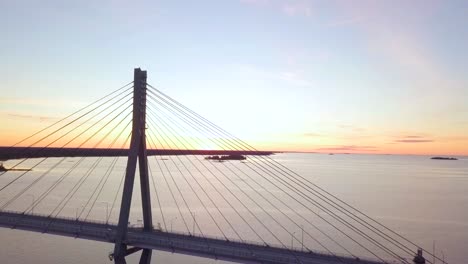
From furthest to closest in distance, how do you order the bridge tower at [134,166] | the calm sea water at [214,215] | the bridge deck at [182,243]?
1. the calm sea water at [214,215]
2. the bridge tower at [134,166]
3. the bridge deck at [182,243]

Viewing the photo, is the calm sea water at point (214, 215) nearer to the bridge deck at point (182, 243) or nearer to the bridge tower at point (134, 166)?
the bridge deck at point (182, 243)

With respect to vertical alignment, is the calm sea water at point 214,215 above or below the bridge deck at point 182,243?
below

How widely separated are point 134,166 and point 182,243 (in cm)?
764

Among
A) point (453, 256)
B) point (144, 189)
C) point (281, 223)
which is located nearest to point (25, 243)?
point (144, 189)

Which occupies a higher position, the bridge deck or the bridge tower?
the bridge tower

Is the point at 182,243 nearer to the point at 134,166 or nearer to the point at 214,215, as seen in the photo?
the point at 134,166

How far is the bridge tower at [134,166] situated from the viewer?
35.4 m

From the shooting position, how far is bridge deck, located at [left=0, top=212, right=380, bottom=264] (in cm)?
3116

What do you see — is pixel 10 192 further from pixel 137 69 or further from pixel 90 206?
pixel 137 69

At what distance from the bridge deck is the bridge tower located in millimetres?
1051

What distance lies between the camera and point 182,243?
34.5 metres

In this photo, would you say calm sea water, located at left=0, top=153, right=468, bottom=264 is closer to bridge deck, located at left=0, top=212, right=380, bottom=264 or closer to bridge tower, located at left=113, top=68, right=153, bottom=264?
bridge deck, located at left=0, top=212, right=380, bottom=264

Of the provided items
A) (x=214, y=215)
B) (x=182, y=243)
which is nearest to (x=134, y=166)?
(x=182, y=243)

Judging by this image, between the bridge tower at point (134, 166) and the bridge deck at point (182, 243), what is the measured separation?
1.05 meters
